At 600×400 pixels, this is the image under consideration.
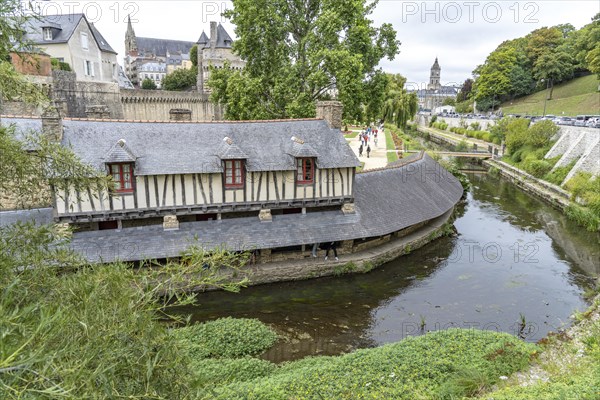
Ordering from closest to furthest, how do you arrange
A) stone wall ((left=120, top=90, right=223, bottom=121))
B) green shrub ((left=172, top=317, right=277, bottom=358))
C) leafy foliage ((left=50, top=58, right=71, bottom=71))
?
green shrub ((left=172, top=317, right=277, bottom=358)), leafy foliage ((left=50, top=58, right=71, bottom=71)), stone wall ((left=120, top=90, right=223, bottom=121))

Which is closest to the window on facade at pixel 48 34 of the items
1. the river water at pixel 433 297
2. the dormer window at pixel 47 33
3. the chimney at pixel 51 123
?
the dormer window at pixel 47 33

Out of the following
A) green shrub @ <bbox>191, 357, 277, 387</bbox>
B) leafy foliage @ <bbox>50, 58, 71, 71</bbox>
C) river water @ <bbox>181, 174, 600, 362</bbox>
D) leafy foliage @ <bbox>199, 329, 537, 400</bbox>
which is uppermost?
leafy foliage @ <bbox>50, 58, 71, 71</bbox>

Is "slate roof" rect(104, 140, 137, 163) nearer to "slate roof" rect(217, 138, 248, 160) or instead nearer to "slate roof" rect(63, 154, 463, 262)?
"slate roof" rect(63, 154, 463, 262)

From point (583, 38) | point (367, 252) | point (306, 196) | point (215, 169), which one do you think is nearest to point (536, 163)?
point (367, 252)

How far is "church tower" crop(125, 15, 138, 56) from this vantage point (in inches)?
2911

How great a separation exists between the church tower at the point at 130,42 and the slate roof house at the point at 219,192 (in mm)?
68688

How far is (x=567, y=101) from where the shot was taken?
52406 mm

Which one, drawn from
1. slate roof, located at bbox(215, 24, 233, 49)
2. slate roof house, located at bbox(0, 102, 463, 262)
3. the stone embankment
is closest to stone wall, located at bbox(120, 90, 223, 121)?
slate roof, located at bbox(215, 24, 233, 49)

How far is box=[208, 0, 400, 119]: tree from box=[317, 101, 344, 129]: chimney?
3.33 meters

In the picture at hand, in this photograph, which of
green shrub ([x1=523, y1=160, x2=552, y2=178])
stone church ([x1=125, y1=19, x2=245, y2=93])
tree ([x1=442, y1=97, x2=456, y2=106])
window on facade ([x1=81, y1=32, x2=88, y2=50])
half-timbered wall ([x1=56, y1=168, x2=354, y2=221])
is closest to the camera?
half-timbered wall ([x1=56, y1=168, x2=354, y2=221])

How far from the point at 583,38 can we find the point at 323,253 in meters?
59.7

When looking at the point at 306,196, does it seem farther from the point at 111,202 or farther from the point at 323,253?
the point at 111,202

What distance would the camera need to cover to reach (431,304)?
12734 millimetres

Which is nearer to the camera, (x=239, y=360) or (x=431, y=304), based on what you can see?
(x=239, y=360)
